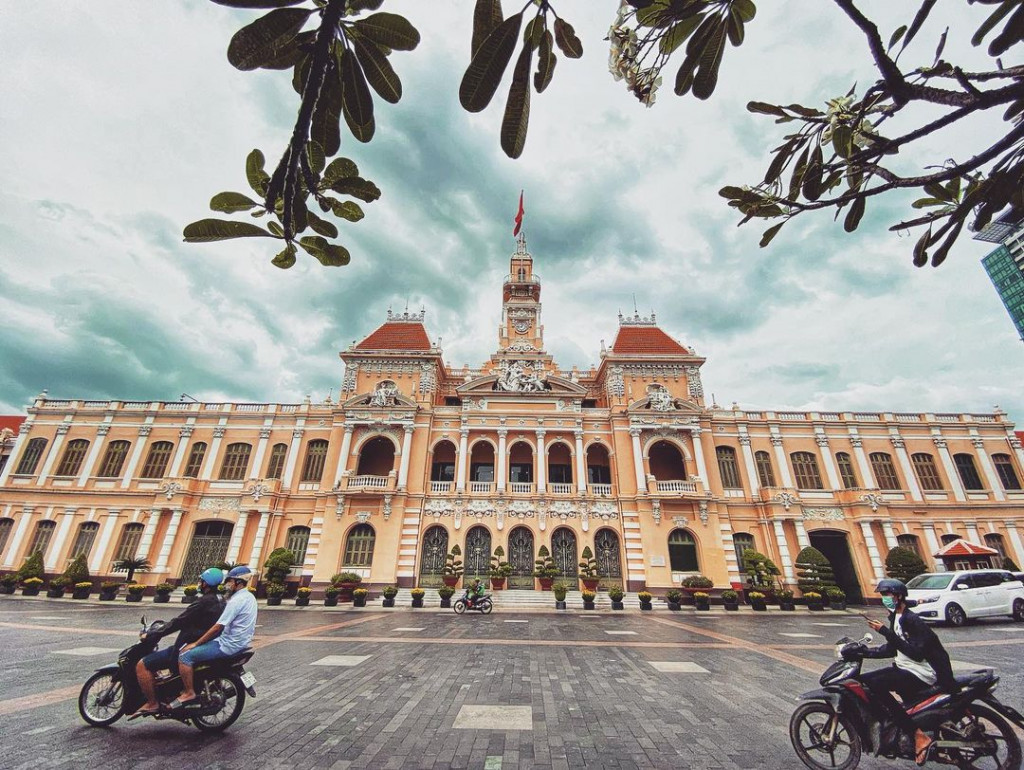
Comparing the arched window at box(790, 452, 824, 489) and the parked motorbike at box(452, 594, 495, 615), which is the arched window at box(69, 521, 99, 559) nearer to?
the parked motorbike at box(452, 594, 495, 615)

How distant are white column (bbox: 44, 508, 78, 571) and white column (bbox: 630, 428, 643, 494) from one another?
30.0 m

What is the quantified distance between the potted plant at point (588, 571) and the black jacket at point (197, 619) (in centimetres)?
1798

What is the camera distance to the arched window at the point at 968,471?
2330 cm

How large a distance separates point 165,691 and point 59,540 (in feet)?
89.8

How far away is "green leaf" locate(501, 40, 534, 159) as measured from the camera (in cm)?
143

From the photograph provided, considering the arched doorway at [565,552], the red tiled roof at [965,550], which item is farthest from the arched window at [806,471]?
the arched doorway at [565,552]

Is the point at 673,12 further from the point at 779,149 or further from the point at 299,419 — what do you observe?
the point at 299,419

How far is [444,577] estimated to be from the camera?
66.5 ft

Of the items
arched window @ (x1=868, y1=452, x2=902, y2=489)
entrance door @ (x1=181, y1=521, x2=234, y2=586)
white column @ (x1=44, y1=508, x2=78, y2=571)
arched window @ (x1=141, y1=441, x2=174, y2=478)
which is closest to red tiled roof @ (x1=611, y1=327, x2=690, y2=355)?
arched window @ (x1=868, y1=452, x2=902, y2=489)

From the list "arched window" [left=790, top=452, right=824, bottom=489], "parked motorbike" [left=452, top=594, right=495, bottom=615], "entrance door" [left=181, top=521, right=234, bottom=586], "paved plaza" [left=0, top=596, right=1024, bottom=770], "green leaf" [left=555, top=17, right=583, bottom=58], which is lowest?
"paved plaza" [left=0, top=596, right=1024, bottom=770]

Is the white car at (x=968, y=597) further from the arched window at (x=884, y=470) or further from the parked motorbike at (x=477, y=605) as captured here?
the parked motorbike at (x=477, y=605)

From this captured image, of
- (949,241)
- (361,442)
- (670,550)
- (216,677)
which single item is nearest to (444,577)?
(361,442)

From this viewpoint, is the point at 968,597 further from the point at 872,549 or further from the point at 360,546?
the point at 360,546

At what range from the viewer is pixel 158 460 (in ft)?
80.1
